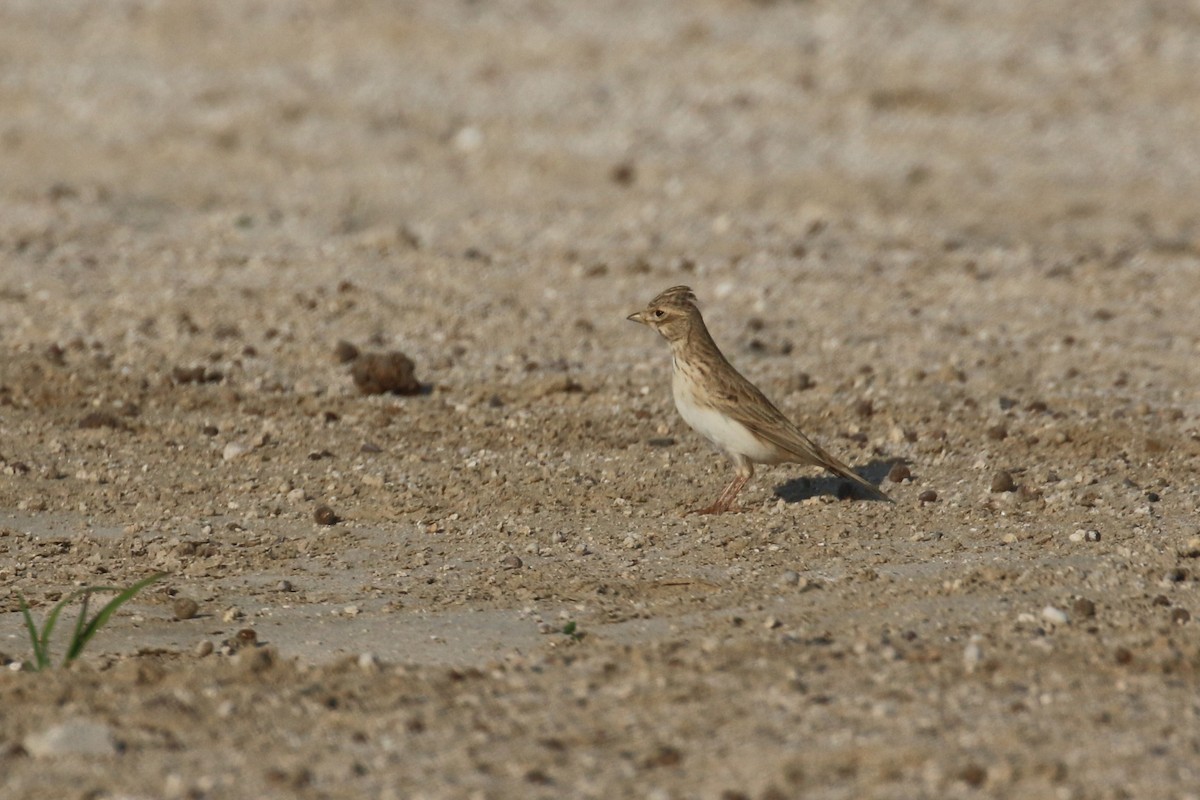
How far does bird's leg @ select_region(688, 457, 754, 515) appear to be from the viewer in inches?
336

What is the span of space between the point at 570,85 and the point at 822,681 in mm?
14055

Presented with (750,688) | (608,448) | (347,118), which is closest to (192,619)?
(750,688)

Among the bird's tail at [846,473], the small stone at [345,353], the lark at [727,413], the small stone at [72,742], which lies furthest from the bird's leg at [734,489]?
the small stone at [72,742]

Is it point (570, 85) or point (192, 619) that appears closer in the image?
point (192, 619)

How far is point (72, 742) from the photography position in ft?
18.0

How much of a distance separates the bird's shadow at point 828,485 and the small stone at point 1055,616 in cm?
189

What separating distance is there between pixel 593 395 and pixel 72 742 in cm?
551

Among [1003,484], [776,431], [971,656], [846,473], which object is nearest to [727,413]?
[776,431]

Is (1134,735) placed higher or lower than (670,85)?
lower

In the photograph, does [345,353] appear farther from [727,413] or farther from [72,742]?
[72,742]

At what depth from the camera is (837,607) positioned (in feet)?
23.0

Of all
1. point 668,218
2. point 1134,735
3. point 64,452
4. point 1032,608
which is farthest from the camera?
point 668,218

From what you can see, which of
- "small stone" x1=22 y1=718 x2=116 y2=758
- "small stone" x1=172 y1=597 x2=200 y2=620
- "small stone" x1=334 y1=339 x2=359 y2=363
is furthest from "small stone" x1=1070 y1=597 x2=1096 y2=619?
"small stone" x1=334 y1=339 x2=359 y2=363

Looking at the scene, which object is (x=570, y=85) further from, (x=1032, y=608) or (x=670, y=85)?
(x=1032, y=608)
